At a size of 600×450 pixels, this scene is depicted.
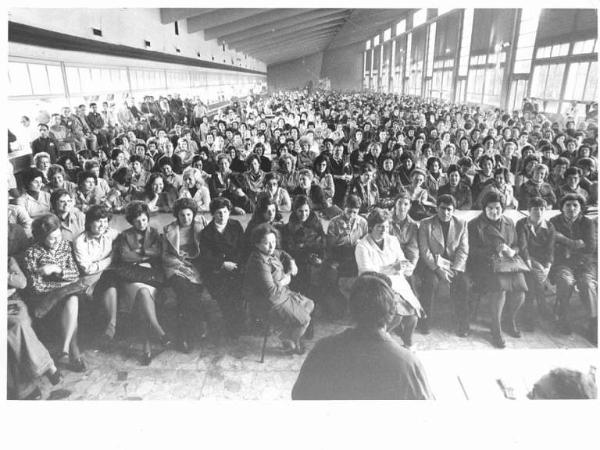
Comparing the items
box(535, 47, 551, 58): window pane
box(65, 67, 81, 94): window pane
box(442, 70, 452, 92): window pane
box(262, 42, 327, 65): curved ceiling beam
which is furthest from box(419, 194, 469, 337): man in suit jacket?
box(262, 42, 327, 65): curved ceiling beam

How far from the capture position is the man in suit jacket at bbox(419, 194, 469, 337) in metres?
3.71

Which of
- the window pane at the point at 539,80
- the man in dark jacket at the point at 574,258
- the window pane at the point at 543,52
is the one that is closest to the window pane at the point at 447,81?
the window pane at the point at 539,80

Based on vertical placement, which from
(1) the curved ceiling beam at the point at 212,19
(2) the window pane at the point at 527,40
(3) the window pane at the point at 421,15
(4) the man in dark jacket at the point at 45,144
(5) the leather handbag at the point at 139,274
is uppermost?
(1) the curved ceiling beam at the point at 212,19

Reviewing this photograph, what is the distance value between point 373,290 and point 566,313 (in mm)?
2122

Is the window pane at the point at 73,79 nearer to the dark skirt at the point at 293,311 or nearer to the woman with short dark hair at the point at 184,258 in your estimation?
the woman with short dark hair at the point at 184,258

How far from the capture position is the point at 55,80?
4344 mm

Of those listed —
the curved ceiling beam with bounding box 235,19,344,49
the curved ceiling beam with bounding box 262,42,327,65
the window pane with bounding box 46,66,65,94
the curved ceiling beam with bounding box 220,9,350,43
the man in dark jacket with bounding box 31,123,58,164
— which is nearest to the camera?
the man in dark jacket with bounding box 31,123,58,164

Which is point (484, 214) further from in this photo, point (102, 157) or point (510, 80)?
point (102, 157)

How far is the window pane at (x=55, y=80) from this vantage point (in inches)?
166

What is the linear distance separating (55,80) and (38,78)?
0.48 metres

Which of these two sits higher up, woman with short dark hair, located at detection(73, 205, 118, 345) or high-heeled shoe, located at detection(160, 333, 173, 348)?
woman with short dark hair, located at detection(73, 205, 118, 345)

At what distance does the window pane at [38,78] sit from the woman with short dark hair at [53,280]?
155cm

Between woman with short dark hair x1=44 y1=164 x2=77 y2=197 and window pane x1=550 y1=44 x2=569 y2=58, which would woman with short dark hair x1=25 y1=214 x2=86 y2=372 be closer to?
woman with short dark hair x1=44 y1=164 x2=77 y2=197

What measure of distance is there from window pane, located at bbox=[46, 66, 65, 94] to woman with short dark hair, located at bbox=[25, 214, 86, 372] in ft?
6.22
